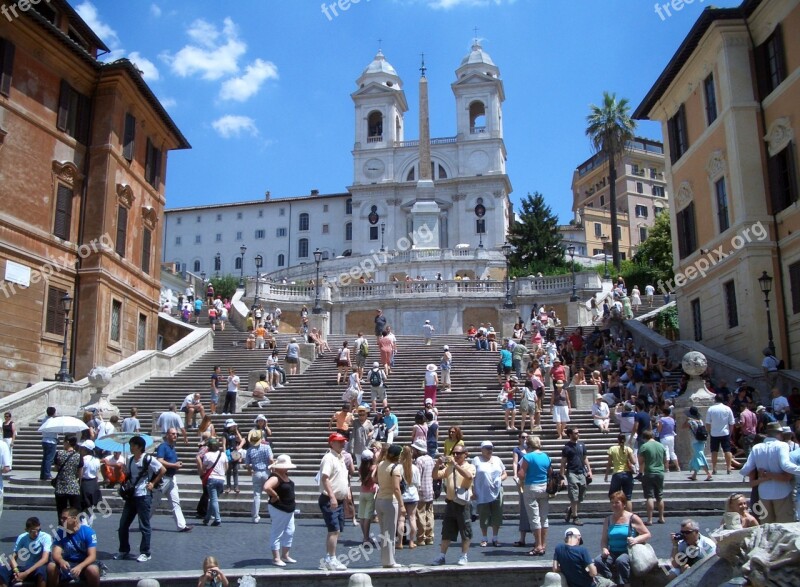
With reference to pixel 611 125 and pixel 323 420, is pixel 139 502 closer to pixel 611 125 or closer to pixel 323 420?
pixel 323 420

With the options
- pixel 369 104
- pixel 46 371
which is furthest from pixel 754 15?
pixel 369 104

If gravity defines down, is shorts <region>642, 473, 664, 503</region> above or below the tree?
below

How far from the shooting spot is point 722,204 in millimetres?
25531

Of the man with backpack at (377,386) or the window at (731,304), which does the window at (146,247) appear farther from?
the window at (731,304)

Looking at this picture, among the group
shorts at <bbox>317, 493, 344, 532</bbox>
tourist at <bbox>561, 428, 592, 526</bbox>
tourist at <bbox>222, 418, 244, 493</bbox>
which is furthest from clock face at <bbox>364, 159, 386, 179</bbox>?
shorts at <bbox>317, 493, 344, 532</bbox>

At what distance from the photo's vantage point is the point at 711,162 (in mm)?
25922

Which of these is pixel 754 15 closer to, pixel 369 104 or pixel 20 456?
pixel 20 456

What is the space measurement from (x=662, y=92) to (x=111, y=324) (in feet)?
72.2

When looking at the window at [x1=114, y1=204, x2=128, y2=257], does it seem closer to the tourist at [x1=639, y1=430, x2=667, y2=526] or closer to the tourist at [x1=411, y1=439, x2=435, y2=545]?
the tourist at [x1=411, y1=439, x2=435, y2=545]

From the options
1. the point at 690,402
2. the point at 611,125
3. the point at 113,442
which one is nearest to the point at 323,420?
the point at 113,442

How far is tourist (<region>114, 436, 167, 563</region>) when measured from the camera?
10.9 metres

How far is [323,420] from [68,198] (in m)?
13.3

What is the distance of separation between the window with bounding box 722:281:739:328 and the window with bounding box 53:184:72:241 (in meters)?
21.9

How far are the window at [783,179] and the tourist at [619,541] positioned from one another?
642 inches
